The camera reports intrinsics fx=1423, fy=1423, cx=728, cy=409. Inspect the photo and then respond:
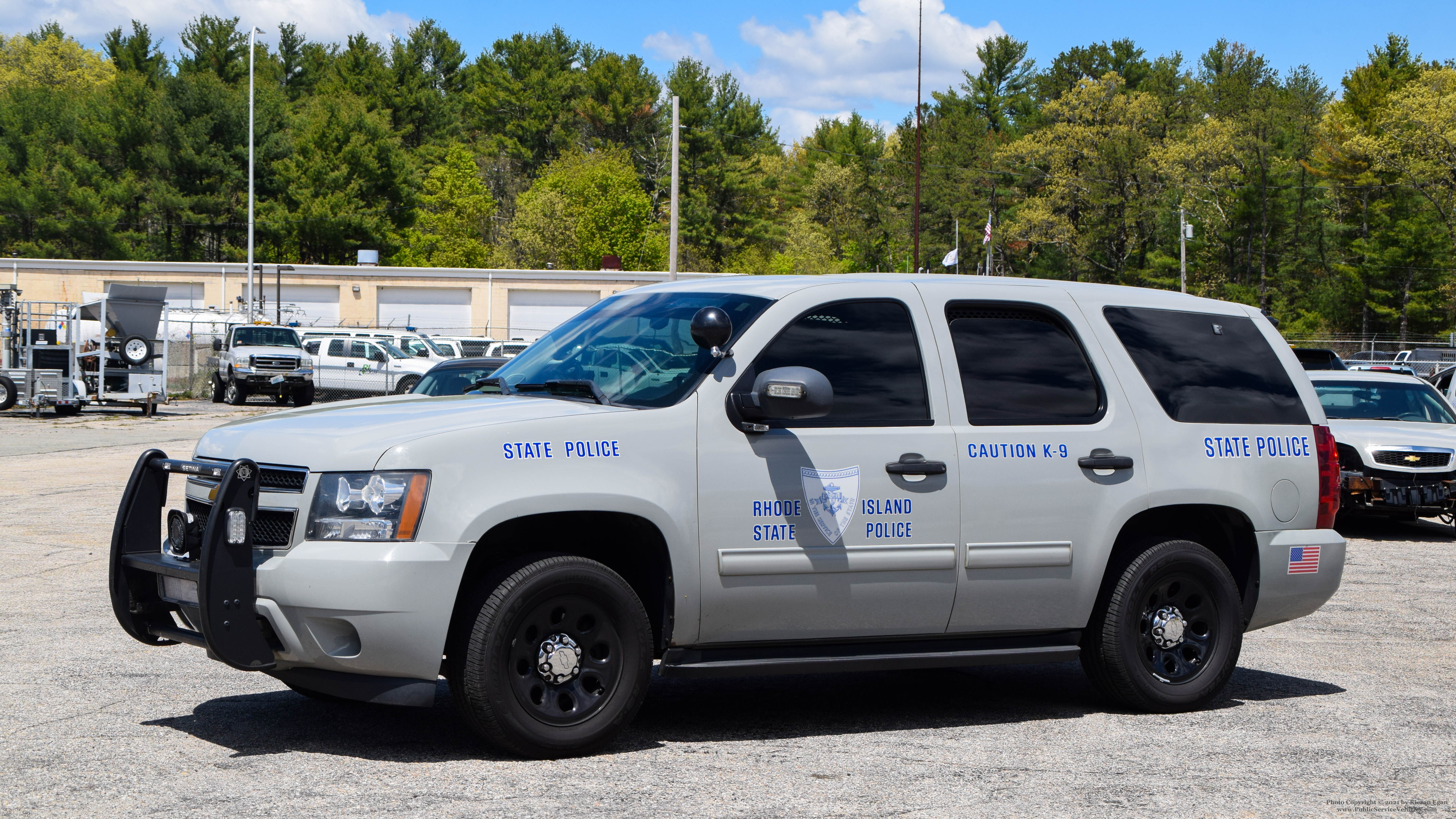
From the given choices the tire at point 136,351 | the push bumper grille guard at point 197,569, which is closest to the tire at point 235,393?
the tire at point 136,351

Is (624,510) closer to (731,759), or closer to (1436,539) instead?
(731,759)

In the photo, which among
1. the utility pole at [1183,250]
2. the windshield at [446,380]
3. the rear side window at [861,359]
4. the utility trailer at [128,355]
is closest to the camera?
the rear side window at [861,359]

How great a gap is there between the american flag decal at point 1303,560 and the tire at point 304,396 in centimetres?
3351

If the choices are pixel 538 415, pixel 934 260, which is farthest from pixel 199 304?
pixel 538 415

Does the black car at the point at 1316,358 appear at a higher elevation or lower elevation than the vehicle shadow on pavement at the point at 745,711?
higher

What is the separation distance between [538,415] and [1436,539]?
12318 mm

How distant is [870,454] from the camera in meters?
5.81

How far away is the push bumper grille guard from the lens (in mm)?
4969

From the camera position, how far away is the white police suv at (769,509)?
5.08m

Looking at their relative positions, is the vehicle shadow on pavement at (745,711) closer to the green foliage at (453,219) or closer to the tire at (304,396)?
the tire at (304,396)

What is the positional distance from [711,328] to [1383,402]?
486 inches

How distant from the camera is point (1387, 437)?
14.1 meters

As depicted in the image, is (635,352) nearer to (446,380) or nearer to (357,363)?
(446,380)

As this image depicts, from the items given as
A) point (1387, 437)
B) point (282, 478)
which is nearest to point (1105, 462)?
point (282, 478)
